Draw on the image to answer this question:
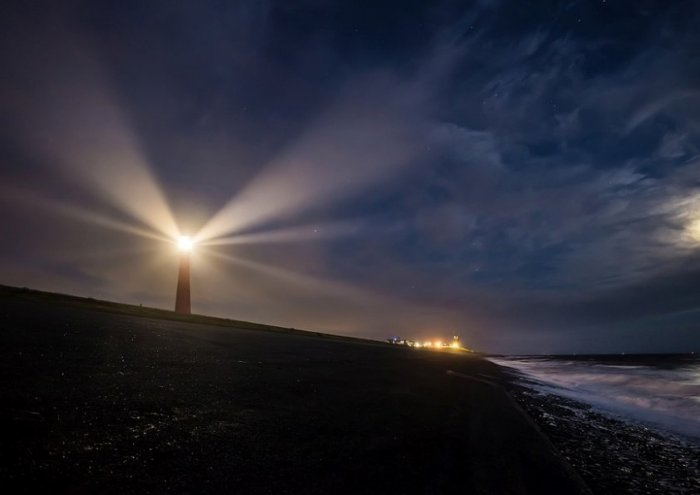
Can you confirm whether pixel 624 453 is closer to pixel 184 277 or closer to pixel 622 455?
pixel 622 455

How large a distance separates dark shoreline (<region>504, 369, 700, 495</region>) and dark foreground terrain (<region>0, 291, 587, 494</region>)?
0.29 m

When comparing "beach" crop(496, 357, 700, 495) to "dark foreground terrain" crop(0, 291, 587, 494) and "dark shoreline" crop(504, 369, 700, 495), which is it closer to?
"dark shoreline" crop(504, 369, 700, 495)

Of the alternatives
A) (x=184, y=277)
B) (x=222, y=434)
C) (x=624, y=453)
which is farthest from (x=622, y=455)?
(x=184, y=277)

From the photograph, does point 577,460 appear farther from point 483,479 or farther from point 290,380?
point 290,380

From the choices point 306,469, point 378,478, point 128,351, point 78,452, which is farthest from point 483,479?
point 128,351

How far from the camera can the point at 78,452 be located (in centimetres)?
161

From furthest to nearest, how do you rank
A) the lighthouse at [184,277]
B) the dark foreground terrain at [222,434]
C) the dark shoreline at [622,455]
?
the lighthouse at [184,277] < the dark shoreline at [622,455] < the dark foreground terrain at [222,434]

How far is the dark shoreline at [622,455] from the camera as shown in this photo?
8.85 ft

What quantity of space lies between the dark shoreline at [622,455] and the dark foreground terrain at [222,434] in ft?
0.95

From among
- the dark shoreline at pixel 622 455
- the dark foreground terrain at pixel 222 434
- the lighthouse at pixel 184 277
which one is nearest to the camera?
the dark foreground terrain at pixel 222 434

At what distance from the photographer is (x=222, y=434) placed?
2215mm

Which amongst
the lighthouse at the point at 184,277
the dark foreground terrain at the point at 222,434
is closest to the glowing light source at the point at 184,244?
the lighthouse at the point at 184,277

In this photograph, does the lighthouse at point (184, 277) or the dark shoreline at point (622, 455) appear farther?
the lighthouse at point (184, 277)

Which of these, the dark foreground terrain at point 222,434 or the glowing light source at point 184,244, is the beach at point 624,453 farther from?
the glowing light source at point 184,244
